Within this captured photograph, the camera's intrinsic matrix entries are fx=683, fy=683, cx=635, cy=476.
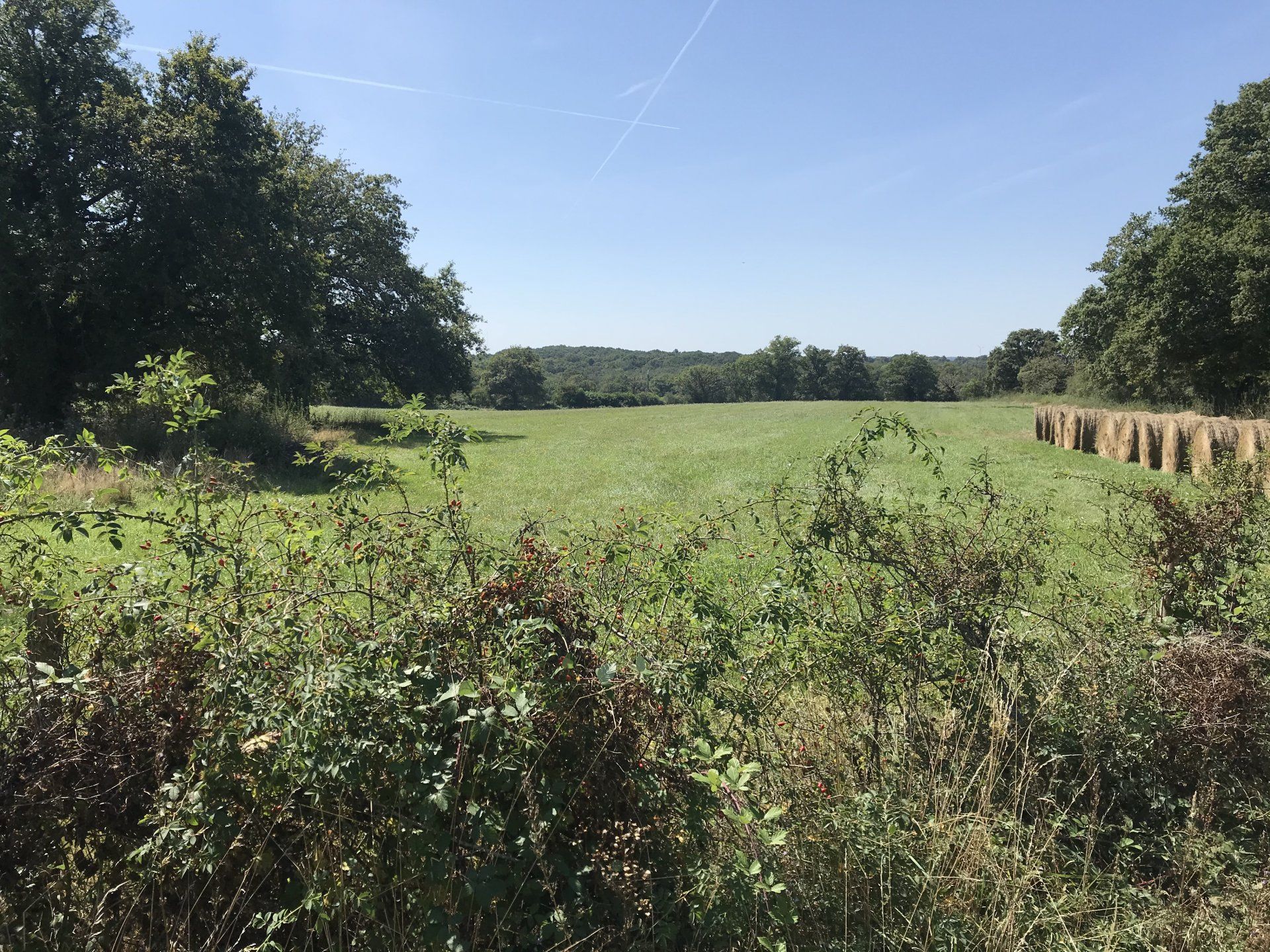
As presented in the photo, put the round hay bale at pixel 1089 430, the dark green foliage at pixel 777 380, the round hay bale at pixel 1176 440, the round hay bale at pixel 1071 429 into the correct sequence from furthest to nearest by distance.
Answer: the dark green foliage at pixel 777 380 → the round hay bale at pixel 1071 429 → the round hay bale at pixel 1089 430 → the round hay bale at pixel 1176 440

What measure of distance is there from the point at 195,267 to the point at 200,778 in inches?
819

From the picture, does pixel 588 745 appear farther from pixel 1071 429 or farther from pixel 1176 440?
pixel 1071 429

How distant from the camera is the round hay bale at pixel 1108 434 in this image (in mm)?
20344

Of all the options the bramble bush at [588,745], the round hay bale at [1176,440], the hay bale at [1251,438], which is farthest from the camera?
the round hay bale at [1176,440]

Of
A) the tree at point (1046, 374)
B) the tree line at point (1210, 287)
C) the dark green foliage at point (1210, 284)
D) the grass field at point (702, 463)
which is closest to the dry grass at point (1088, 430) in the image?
the grass field at point (702, 463)

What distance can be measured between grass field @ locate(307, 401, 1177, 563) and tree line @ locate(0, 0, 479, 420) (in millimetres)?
6627

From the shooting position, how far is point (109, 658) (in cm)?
292

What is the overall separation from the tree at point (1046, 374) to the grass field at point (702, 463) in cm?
3442

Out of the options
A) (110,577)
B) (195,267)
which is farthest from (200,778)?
(195,267)

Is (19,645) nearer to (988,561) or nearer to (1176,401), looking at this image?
(988,561)

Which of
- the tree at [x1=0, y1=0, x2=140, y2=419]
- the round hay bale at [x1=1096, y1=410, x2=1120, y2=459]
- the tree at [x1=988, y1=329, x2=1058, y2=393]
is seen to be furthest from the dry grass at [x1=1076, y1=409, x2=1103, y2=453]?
the tree at [x1=988, y1=329, x2=1058, y2=393]

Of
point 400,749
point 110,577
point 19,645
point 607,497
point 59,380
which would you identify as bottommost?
point 607,497

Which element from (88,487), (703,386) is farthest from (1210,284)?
(703,386)

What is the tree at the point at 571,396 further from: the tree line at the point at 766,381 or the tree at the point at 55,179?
the tree at the point at 55,179
